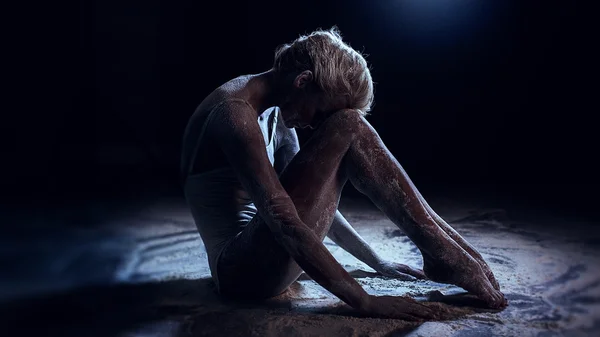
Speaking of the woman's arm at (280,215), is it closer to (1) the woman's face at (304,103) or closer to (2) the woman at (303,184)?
(2) the woman at (303,184)

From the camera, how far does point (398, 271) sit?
7.27 ft

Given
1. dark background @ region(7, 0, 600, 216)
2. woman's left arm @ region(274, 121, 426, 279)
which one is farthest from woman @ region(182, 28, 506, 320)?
dark background @ region(7, 0, 600, 216)

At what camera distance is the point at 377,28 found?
5.69 meters

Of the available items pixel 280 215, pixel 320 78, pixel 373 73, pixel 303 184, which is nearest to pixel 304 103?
pixel 320 78

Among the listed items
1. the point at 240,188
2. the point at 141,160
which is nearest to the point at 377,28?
the point at 141,160

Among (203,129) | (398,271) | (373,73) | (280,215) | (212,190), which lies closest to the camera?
(280,215)

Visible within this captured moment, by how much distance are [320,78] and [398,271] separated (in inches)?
35.8

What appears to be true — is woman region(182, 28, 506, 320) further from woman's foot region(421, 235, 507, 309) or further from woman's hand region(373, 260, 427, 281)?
woman's hand region(373, 260, 427, 281)

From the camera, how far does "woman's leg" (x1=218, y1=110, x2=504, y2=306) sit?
5.67 feet

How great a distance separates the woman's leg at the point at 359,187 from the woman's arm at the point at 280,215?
4.7 inches

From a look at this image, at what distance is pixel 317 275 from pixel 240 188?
536 mm

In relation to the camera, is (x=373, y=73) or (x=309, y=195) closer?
(x=309, y=195)

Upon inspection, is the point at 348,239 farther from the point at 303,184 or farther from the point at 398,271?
the point at 303,184

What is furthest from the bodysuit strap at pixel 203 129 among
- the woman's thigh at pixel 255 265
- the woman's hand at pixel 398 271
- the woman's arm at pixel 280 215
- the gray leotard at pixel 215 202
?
the woman's hand at pixel 398 271
